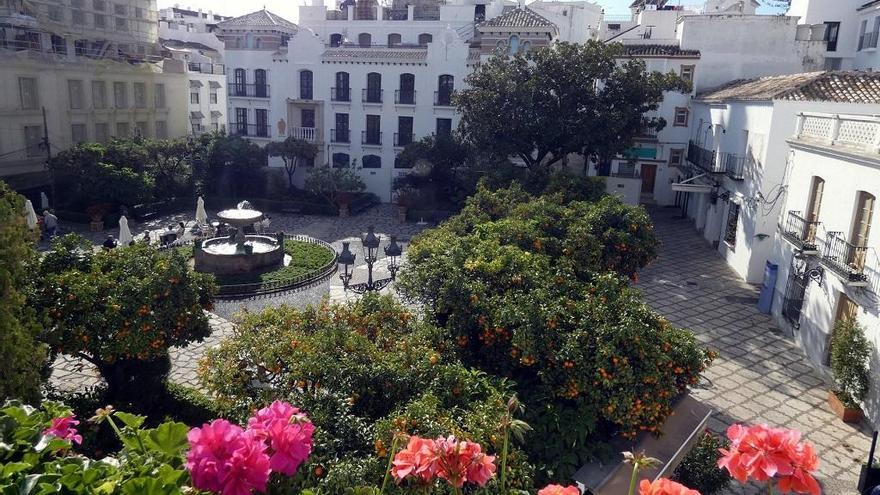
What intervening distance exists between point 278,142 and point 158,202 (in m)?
7.38

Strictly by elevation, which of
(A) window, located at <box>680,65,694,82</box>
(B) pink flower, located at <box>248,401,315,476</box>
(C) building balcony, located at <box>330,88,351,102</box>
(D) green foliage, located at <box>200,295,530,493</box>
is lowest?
(D) green foliage, located at <box>200,295,530,493</box>

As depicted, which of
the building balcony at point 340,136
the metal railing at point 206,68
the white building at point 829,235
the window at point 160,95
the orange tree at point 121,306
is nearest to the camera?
the orange tree at point 121,306

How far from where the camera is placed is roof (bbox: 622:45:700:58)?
31219 millimetres

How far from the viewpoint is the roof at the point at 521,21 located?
32844 mm

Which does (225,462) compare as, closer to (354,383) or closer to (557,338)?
(354,383)

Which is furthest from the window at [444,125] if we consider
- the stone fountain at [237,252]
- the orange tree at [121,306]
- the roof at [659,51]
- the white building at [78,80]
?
the orange tree at [121,306]

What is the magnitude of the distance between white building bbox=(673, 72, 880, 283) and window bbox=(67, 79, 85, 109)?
102 feet

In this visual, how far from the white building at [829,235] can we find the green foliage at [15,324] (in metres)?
14.6

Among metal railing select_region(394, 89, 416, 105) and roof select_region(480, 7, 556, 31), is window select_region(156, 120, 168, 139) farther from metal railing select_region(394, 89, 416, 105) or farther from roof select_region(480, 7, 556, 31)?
roof select_region(480, 7, 556, 31)

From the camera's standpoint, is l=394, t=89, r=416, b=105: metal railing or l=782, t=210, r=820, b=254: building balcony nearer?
l=782, t=210, r=820, b=254: building balcony

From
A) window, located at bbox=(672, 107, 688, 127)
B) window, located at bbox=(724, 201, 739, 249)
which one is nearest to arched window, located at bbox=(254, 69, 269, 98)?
window, located at bbox=(672, 107, 688, 127)

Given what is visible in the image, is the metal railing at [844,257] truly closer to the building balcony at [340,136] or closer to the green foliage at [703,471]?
the green foliage at [703,471]

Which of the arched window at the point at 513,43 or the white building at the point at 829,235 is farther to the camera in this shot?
the arched window at the point at 513,43

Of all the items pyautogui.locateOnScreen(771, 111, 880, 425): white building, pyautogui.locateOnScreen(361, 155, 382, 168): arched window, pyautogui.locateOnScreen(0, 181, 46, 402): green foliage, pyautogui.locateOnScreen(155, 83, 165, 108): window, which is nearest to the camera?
pyautogui.locateOnScreen(0, 181, 46, 402): green foliage
